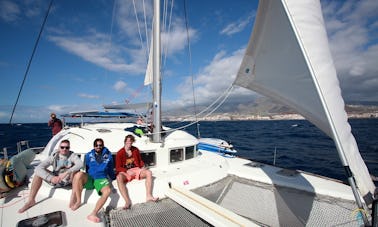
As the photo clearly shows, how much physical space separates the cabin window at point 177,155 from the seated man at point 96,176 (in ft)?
6.37

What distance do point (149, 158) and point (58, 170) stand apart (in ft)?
7.20

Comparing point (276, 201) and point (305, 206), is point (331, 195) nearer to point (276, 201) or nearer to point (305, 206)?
point (305, 206)

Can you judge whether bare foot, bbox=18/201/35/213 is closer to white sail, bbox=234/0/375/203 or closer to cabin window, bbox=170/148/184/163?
cabin window, bbox=170/148/184/163

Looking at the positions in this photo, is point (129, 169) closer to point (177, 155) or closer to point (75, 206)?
point (75, 206)

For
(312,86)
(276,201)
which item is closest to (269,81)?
(312,86)

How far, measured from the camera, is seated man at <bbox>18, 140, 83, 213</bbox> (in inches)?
159

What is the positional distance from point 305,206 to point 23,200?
6184mm

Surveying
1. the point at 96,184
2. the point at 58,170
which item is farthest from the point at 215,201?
the point at 58,170

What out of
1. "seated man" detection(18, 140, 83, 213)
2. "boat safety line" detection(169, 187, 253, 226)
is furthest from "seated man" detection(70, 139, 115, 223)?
"boat safety line" detection(169, 187, 253, 226)

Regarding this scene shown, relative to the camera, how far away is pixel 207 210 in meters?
3.72

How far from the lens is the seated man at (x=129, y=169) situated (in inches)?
166

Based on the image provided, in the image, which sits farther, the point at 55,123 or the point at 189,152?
the point at 55,123

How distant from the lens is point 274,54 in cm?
256

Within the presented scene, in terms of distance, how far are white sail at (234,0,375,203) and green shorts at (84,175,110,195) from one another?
3.82m
